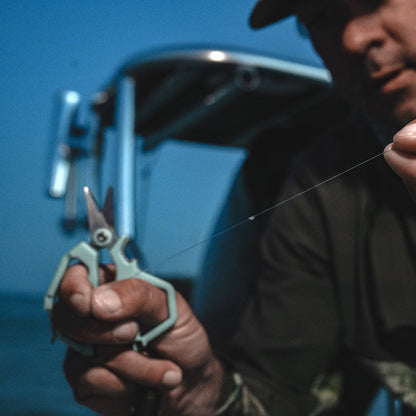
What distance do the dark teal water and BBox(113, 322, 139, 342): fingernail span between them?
0.21 feet

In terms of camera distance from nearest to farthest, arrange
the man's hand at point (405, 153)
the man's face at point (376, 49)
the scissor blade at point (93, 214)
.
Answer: the man's hand at point (405, 153)
the scissor blade at point (93, 214)
the man's face at point (376, 49)

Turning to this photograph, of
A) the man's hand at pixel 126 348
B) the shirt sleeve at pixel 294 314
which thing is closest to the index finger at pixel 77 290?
the man's hand at pixel 126 348

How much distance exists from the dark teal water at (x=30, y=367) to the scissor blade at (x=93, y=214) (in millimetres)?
92

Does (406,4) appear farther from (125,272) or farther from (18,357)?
(18,357)

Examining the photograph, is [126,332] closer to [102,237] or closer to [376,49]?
[102,237]

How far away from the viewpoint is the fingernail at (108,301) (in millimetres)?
395

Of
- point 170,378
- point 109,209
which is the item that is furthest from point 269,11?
point 170,378

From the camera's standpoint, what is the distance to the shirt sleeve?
28.6 inches

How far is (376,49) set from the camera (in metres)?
0.58

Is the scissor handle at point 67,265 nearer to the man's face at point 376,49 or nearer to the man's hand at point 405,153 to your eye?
the man's hand at point 405,153

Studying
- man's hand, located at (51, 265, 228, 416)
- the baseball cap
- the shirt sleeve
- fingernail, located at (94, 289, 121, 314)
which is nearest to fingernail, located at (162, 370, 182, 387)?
man's hand, located at (51, 265, 228, 416)

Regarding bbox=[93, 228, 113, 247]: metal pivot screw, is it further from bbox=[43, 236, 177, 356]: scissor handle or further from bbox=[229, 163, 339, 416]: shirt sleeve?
bbox=[229, 163, 339, 416]: shirt sleeve

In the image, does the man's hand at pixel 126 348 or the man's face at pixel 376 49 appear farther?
the man's face at pixel 376 49

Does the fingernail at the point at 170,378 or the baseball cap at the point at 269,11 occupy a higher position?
the baseball cap at the point at 269,11
